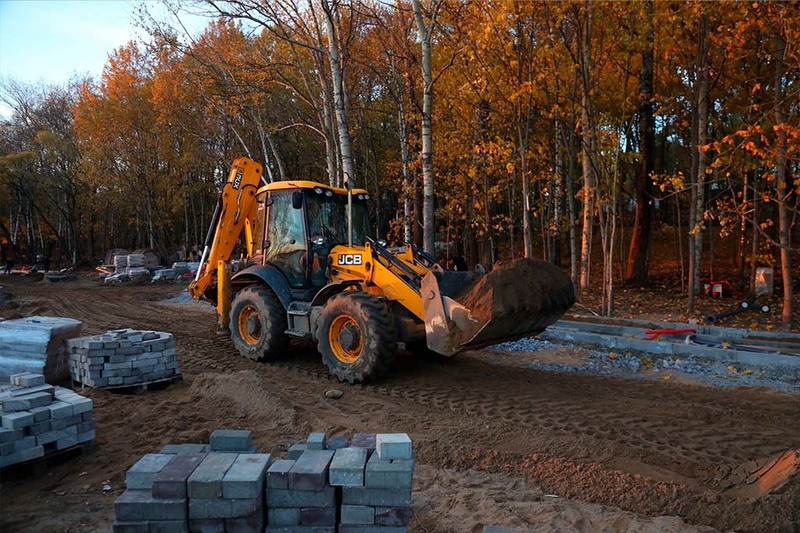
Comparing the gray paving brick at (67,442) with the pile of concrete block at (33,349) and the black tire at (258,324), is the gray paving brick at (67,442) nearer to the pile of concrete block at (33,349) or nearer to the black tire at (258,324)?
the pile of concrete block at (33,349)

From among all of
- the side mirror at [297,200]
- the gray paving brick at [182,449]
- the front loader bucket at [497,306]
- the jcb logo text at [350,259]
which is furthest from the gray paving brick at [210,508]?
the side mirror at [297,200]

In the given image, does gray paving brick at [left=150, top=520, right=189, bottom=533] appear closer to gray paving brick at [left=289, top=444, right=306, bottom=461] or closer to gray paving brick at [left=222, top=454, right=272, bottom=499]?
gray paving brick at [left=222, top=454, right=272, bottom=499]

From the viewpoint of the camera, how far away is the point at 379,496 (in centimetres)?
361

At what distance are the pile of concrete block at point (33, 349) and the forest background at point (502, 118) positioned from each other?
15.3ft

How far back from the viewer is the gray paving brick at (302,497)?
3.62 metres

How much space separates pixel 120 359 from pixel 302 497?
15.8ft

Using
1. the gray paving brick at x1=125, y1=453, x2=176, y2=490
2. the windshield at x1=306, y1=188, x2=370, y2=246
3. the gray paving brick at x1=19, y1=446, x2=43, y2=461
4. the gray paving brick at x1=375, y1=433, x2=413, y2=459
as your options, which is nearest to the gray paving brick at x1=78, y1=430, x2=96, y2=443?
the gray paving brick at x1=19, y1=446, x2=43, y2=461

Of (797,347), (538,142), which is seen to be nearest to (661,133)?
(538,142)

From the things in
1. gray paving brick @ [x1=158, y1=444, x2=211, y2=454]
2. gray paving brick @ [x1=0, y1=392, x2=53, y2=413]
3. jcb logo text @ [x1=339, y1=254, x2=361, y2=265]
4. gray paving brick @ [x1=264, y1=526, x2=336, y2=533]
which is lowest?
gray paving brick @ [x1=264, y1=526, x2=336, y2=533]

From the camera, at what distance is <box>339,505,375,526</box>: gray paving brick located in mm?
3604

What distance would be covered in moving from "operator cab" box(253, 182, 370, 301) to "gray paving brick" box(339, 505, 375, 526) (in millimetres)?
5720

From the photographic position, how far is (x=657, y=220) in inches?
1159

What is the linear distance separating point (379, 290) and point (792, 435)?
5199 mm

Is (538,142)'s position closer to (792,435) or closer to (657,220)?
(792,435)
